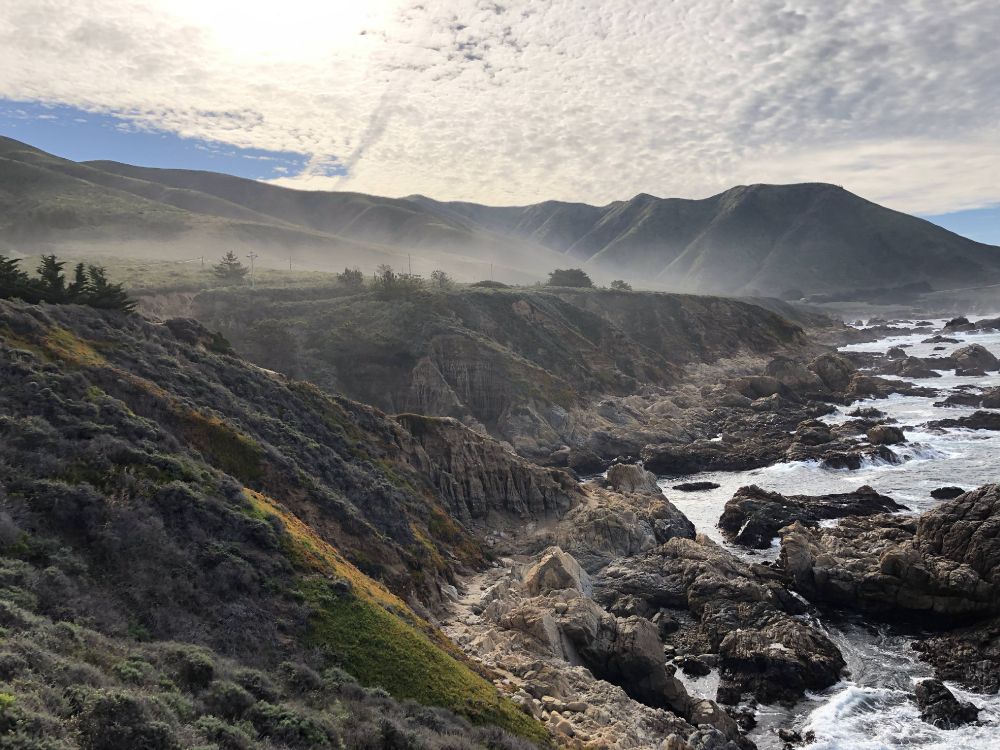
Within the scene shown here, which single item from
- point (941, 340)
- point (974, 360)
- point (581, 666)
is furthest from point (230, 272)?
point (941, 340)

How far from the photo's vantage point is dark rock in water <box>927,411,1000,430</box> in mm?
60306

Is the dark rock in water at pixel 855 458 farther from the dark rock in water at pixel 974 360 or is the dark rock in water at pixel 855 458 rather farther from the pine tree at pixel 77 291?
the dark rock in water at pixel 974 360

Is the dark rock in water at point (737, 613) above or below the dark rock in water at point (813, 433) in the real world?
below

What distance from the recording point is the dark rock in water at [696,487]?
5114 cm

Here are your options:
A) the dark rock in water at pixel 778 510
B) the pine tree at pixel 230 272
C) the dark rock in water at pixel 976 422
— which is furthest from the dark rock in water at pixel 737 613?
the pine tree at pixel 230 272

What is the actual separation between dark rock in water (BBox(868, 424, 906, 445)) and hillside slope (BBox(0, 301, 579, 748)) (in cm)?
4089

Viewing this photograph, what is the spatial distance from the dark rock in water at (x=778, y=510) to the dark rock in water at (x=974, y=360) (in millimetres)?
64789

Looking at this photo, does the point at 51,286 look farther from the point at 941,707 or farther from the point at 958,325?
the point at 958,325

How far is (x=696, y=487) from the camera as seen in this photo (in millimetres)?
51438

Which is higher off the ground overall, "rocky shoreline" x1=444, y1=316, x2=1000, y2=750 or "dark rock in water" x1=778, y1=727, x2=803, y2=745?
"rocky shoreline" x1=444, y1=316, x2=1000, y2=750

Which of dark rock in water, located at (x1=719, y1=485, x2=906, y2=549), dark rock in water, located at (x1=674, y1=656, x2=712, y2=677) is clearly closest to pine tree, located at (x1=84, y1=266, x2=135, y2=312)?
dark rock in water, located at (x1=674, y1=656, x2=712, y2=677)

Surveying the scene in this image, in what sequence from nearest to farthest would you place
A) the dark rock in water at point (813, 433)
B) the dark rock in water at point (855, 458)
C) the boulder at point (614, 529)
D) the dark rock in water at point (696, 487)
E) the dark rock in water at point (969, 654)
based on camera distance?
the dark rock in water at point (969, 654) → the boulder at point (614, 529) → the dark rock in water at point (696, 487) → the dark rock in water at point (855, 458) → the dark rock in water at point (813, 433)

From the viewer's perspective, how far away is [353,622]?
18.5m

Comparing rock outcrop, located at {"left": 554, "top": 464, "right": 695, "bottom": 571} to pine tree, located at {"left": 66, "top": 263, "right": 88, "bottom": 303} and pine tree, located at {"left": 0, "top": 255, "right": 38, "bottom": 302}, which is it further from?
pine tree, located at {"left": 0, "top": 255, "right": 38, "bottom": 302}
